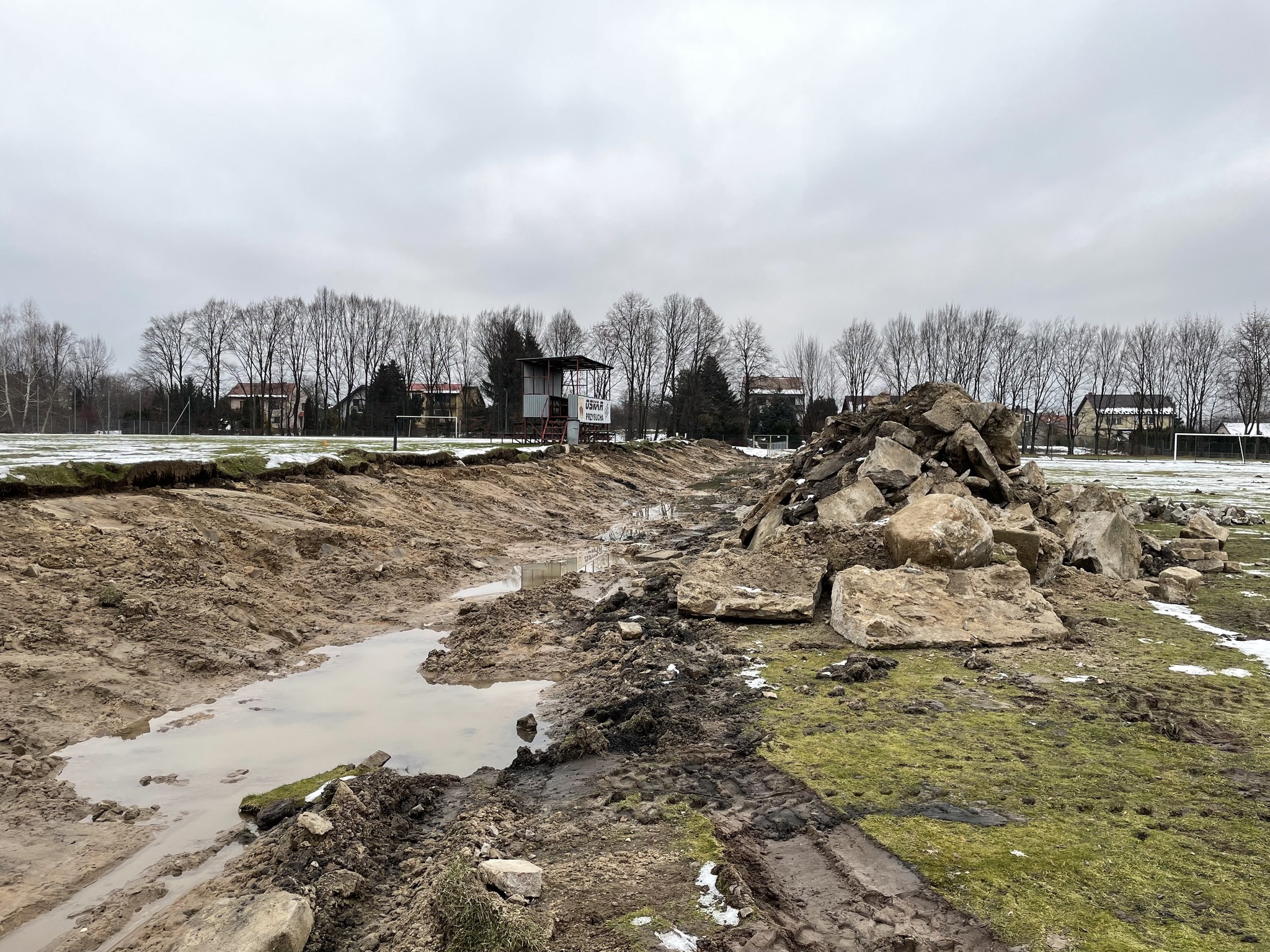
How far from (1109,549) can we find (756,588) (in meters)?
4.73

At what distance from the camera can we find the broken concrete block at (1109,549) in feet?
27.8

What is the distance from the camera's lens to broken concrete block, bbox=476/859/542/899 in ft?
8.95

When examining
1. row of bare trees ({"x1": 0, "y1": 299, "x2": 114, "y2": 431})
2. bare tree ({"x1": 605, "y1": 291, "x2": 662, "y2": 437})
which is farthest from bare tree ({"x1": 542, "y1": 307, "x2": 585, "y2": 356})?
row of bare trees ({"x1": 0, "y1": 299, "x2": 114, "y2": 431})

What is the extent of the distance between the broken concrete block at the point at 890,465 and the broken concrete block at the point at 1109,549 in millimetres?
2261

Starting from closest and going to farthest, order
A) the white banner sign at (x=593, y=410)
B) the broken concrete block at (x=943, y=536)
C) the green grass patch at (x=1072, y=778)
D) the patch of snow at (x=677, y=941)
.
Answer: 1. the patch of snow at (x=677, y=941)
2. the green grass patch at (x=1072, y=778)
3. the broken concrete block at (x=943, y=536)
4. the white banner sign at (x=593, y=410)

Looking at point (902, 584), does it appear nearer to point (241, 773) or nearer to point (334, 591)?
point (241, 773)

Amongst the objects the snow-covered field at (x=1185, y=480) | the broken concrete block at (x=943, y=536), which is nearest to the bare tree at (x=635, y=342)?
the snow-covered field at (x=1185, y=480)

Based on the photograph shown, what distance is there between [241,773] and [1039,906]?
184 inches

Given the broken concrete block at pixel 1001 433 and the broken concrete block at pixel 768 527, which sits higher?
the broken concrete block at pixel 1001 433

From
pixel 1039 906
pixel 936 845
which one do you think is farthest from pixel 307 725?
pixel 1039 906

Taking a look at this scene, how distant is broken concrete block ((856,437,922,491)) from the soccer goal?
60260 millimetres

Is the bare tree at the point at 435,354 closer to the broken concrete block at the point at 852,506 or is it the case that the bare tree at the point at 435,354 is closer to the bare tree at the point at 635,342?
the bare tree at the point at 635,342

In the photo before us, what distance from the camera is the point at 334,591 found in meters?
9.17

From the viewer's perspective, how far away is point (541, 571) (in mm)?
11812
